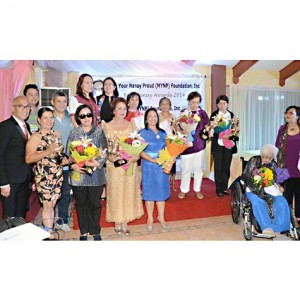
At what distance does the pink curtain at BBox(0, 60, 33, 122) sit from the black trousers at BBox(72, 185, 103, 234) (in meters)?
1.68

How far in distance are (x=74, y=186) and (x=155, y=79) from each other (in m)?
2.60

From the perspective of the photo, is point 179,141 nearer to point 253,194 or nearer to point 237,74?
point 253,194

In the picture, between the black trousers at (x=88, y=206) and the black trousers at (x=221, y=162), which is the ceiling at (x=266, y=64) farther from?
the black trousers at (x=88, y=206)

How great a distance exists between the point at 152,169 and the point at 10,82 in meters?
2.23

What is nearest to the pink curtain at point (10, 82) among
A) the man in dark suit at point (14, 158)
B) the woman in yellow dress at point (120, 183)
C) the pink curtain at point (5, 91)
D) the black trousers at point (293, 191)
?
the pink curtain at point (5, 91)

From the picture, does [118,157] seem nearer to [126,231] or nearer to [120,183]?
[120,183]

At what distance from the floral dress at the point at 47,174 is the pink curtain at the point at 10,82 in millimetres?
1365

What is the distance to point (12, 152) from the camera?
9.64ft

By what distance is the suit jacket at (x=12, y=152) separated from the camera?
2.89 m

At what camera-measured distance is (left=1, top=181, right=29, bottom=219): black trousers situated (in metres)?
2.98

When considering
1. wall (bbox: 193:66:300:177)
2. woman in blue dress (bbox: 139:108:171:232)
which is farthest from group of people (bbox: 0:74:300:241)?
wall (bbox: 193:66:300:177)

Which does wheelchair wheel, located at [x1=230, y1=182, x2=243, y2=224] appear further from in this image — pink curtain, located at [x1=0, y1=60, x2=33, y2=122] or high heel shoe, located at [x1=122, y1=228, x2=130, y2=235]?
pink curtain, located at [x1=0, y1=60, x2=33, y2=122]

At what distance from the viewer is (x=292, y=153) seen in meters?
3.72

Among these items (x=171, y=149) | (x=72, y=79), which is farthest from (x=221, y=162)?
(x=72, y=79)
